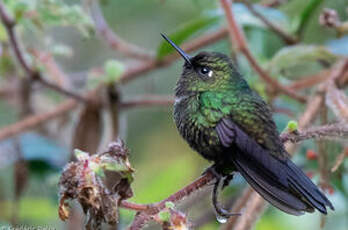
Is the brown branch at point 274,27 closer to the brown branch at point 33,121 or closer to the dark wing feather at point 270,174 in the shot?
the dark wing feather at point 270,174

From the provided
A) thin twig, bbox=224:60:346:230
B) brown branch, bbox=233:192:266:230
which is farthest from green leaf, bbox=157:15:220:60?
brown branch, bbox=233:192:266:230

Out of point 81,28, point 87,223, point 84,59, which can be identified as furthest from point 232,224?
point 84,59

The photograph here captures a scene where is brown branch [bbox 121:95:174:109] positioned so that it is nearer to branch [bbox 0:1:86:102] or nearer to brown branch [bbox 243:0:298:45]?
branch [bbox 0:1:86:102]

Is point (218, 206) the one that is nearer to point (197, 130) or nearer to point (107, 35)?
point (197, 130)

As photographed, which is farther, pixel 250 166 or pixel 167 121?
pixel 167 121

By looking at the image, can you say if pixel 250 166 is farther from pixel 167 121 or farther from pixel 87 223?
pixel 167 121

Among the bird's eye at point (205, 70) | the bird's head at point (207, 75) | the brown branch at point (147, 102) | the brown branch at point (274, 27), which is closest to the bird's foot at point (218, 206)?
the bird's head at point (207, 75)
